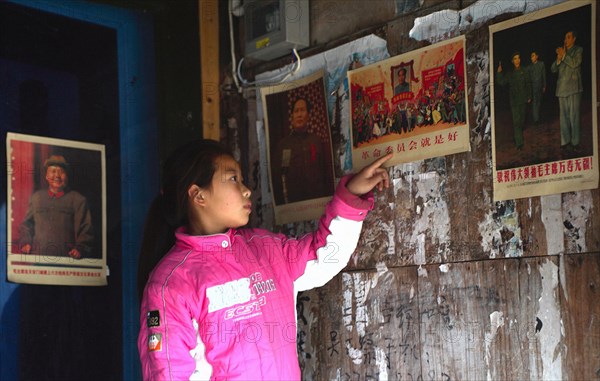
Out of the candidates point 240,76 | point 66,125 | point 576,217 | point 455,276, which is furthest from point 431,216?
point 66,125

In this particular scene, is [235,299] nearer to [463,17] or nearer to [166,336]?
[166,336]

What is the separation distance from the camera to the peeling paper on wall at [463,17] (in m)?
1.58

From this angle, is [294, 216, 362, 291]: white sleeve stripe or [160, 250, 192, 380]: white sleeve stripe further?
[294, 216, 362, 291]: white sleeve stripe

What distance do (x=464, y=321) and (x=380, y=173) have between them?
40cm

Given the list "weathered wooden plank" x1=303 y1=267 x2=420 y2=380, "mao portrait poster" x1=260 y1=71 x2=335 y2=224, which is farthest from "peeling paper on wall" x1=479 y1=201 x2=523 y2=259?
"mao portrait poster" x1=260 y1=71 x2=335 y2=224

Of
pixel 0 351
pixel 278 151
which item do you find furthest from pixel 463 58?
pixel 0 351

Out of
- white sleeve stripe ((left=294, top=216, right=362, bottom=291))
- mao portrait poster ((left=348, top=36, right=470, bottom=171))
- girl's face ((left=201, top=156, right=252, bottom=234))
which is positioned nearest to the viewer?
mao portrait poster ((left=348, top=36, right=470, bottom=171))

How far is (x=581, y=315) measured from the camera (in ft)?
4.77

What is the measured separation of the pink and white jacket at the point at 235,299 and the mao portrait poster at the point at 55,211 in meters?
0.36

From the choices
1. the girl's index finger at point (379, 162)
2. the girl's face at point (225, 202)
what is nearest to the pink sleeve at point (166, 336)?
the girl's face at point (225, 202)

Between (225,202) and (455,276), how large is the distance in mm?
617

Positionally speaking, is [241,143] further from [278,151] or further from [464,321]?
[464,321]

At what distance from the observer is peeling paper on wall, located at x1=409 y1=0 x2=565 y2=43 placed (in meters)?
1.58

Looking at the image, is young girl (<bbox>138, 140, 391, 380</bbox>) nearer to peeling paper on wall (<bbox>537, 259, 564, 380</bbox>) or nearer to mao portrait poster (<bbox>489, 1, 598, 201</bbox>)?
mao portrait poster (<bbox>489, 1, 598, 201</bbox>)
